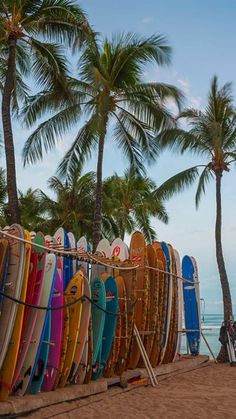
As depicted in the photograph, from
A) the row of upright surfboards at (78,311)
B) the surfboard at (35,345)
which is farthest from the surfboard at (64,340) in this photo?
the surfboard at (35,345)

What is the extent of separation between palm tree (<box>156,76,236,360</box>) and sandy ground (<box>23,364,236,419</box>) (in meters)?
6.44

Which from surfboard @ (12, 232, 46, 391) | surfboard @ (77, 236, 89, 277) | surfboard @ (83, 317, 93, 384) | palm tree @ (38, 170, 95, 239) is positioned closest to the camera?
surfboard @ (12, 232, 46, 391)

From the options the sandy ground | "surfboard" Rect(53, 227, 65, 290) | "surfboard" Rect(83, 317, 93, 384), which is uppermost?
"surfboard" Rect(53, 227, 65, 290)

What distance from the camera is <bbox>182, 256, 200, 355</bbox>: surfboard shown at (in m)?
12.8

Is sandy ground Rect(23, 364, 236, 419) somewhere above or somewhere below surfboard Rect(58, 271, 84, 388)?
below

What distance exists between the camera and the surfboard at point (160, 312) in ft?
32.8

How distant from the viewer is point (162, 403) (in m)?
7.08

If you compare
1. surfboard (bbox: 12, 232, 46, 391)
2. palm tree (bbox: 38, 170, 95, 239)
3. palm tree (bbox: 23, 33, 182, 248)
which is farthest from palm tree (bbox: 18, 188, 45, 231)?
surfboard (bbox: 12, 232, 46, 391)

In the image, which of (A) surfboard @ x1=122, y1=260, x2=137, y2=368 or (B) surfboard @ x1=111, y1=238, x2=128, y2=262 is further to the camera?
(B) surfboard @ x1=111, y1=238, x2=128, y2=262

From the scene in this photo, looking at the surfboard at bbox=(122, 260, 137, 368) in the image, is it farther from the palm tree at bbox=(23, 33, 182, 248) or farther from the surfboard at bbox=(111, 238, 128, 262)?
the palm tree at bbox=(23, 33, 182, 248)

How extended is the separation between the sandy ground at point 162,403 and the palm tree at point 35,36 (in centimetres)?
606

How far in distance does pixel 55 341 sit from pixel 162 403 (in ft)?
5.42

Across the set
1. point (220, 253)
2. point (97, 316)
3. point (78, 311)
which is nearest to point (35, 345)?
point (78, 311)

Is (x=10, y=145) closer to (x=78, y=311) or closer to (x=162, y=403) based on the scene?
(x=78, y=311)
